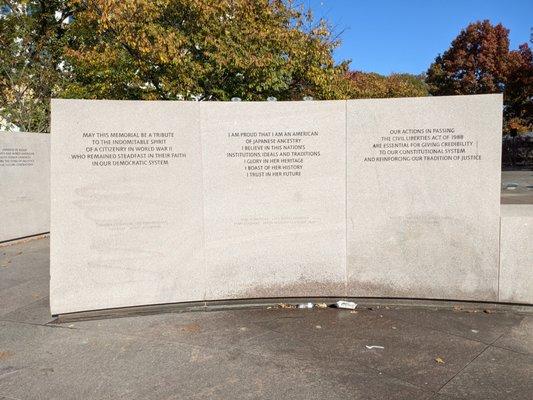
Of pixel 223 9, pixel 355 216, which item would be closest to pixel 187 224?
pixel 355 216

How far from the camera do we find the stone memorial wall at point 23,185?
10.0 meters

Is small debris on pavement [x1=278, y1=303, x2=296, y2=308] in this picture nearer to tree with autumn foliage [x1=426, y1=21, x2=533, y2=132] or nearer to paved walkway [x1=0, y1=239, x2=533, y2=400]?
paved walkway [x1=0, y1=239, x2=533, y2=400]

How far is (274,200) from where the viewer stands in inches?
212

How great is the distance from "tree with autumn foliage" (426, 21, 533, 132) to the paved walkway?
36.9 meters

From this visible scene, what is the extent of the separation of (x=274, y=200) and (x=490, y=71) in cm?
3879

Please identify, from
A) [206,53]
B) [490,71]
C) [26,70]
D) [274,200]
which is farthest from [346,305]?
[490,71]

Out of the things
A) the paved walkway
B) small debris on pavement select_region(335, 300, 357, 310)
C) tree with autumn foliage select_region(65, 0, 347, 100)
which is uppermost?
tree with autumn foliage select_region(65, 0, 347, 100)

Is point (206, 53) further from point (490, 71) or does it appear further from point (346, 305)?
point (490, 71)

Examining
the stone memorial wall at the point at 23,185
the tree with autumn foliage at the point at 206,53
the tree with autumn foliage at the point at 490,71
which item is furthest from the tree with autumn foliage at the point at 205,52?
the tree with autumn foliage at the point at 490,71

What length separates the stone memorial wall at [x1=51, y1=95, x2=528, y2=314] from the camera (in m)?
5.13

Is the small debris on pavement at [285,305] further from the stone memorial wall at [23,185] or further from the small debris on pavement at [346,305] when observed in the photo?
the stone memorial wall at [23,185]

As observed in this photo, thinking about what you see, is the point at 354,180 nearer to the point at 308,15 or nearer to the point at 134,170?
the point at 134,170

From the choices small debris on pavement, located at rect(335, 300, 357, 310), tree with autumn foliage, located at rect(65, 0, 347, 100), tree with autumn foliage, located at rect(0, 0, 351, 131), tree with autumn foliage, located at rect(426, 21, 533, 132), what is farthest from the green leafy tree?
tree with autumn foliage, located at rect(426, 21, 533, 132)

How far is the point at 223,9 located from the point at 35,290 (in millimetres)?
6644
